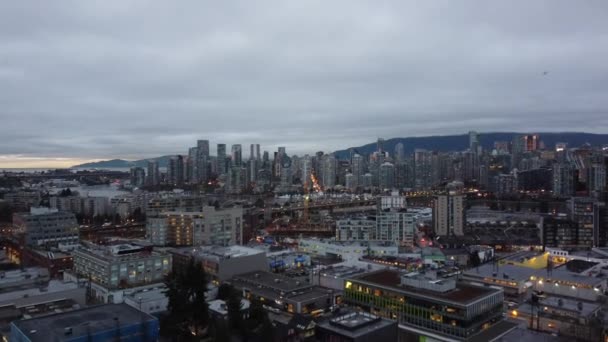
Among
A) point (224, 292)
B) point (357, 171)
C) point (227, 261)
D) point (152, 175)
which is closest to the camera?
point (224, 292)

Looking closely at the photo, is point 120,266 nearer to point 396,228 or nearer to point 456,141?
point 396,228

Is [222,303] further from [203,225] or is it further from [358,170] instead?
[358,170]

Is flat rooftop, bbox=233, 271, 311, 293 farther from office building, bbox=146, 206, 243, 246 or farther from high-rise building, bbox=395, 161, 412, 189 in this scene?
high-rise building, bbox=395, 161, 412, 189

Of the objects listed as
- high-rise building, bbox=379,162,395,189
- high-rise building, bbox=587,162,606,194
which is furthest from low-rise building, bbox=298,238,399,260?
Result: high-rise building, bbox=379,162,395,189

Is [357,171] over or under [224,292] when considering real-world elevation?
over

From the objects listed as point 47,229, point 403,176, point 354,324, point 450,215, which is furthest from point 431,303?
point 403,176
